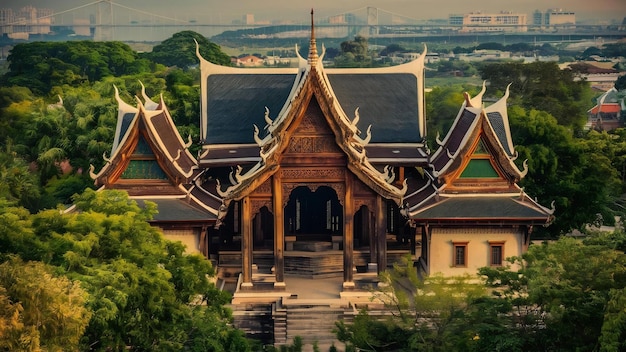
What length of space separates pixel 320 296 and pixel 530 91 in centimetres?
4033

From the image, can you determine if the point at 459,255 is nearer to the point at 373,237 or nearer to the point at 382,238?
the point at 382,238

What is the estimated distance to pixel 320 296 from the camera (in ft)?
114

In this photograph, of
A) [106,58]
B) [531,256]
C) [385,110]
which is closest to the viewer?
[531,256]

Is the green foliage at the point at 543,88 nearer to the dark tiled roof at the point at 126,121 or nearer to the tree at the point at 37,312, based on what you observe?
the dark tiled roof at the point at 126,121

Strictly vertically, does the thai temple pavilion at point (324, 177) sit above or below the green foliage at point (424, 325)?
above

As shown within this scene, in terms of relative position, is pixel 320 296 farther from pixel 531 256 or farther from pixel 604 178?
pixel 604 178

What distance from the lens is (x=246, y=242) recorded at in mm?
34781

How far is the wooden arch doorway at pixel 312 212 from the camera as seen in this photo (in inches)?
1532

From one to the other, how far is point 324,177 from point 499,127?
6.36m

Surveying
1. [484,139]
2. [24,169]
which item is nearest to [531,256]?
[484,139]

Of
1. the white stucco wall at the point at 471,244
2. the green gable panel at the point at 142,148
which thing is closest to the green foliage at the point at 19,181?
the green gable panel at the point at 142,148

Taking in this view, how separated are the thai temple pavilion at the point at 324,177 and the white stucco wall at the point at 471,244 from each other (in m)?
0.04

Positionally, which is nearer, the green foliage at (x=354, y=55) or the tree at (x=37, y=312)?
the tree at (x=37, y=312)

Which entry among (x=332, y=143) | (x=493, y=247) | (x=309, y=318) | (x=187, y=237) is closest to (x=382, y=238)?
(x=332, y=143)
